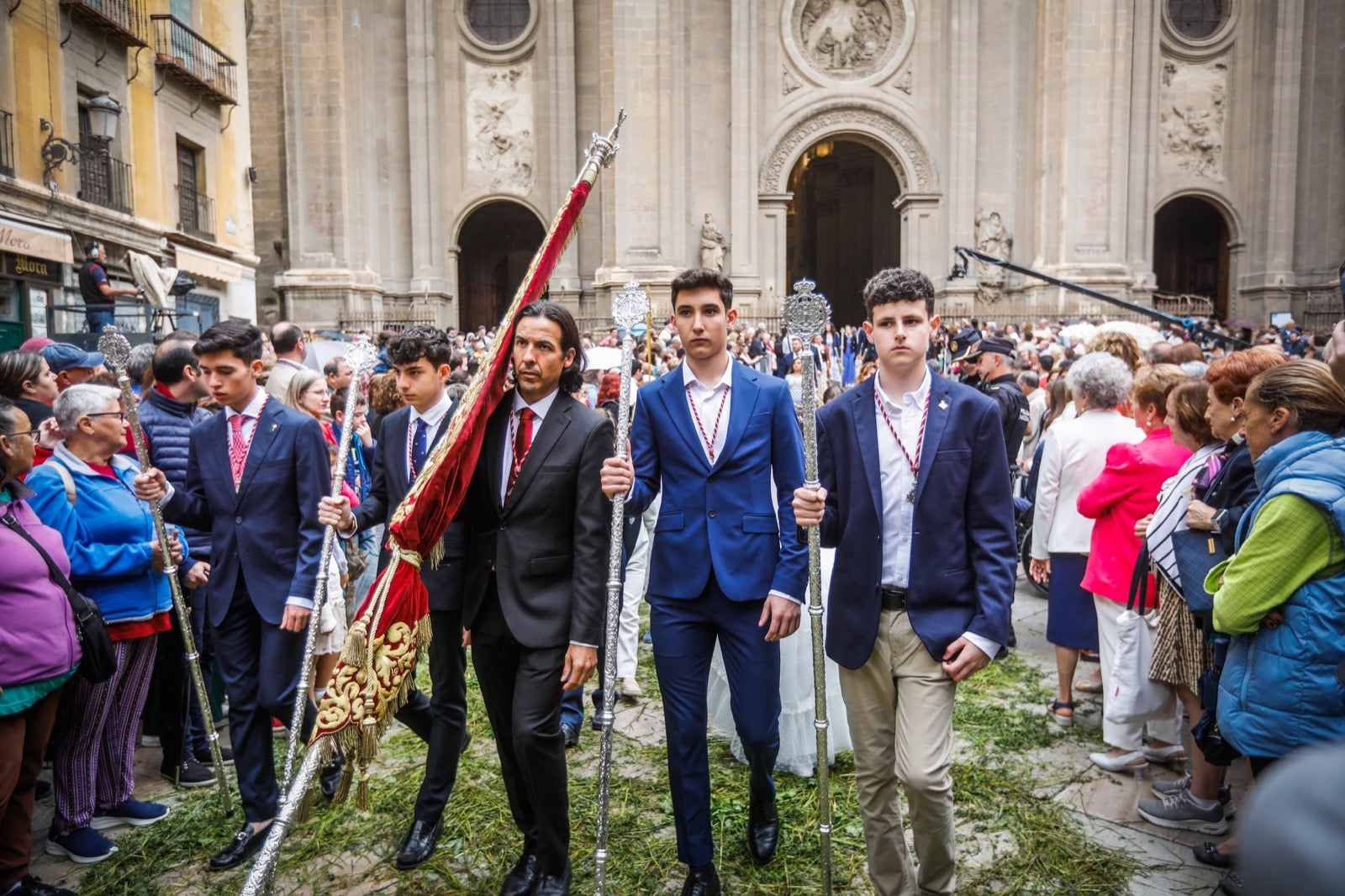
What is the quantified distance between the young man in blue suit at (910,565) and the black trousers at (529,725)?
114 cm

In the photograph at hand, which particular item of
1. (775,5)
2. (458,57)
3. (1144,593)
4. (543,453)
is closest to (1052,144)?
(775,5)

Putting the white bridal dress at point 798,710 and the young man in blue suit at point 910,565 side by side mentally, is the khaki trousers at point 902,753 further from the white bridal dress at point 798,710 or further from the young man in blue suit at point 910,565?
the white bridal dress at point 798,710

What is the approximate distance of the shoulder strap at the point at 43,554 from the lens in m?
3.72

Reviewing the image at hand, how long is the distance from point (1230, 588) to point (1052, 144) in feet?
81.4

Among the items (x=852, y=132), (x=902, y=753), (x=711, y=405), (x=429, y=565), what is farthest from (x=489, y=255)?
(x=902, y=753)

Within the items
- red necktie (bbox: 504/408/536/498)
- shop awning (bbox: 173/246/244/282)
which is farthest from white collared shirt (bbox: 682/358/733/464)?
shop awning (bbox: 173/246/244/282)

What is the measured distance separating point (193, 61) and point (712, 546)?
1887cm

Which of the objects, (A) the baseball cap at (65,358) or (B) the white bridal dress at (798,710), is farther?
(A) the baseball cap at (65,358)

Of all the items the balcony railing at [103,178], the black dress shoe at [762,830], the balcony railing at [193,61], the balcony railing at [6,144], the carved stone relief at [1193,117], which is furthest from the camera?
the carved stone relief at [1193,117]

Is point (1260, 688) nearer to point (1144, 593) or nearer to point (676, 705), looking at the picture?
point (1144, 593)

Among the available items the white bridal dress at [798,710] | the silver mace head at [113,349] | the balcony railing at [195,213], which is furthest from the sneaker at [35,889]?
the balcony railing at [195,213]

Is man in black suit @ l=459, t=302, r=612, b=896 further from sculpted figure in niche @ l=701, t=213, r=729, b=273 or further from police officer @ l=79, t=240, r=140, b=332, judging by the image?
sculpted figure in niche @ l=701, t=213, r=729, b=273

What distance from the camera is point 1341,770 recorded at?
78 cm

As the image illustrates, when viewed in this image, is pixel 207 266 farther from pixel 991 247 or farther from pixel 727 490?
pixel 991 247
